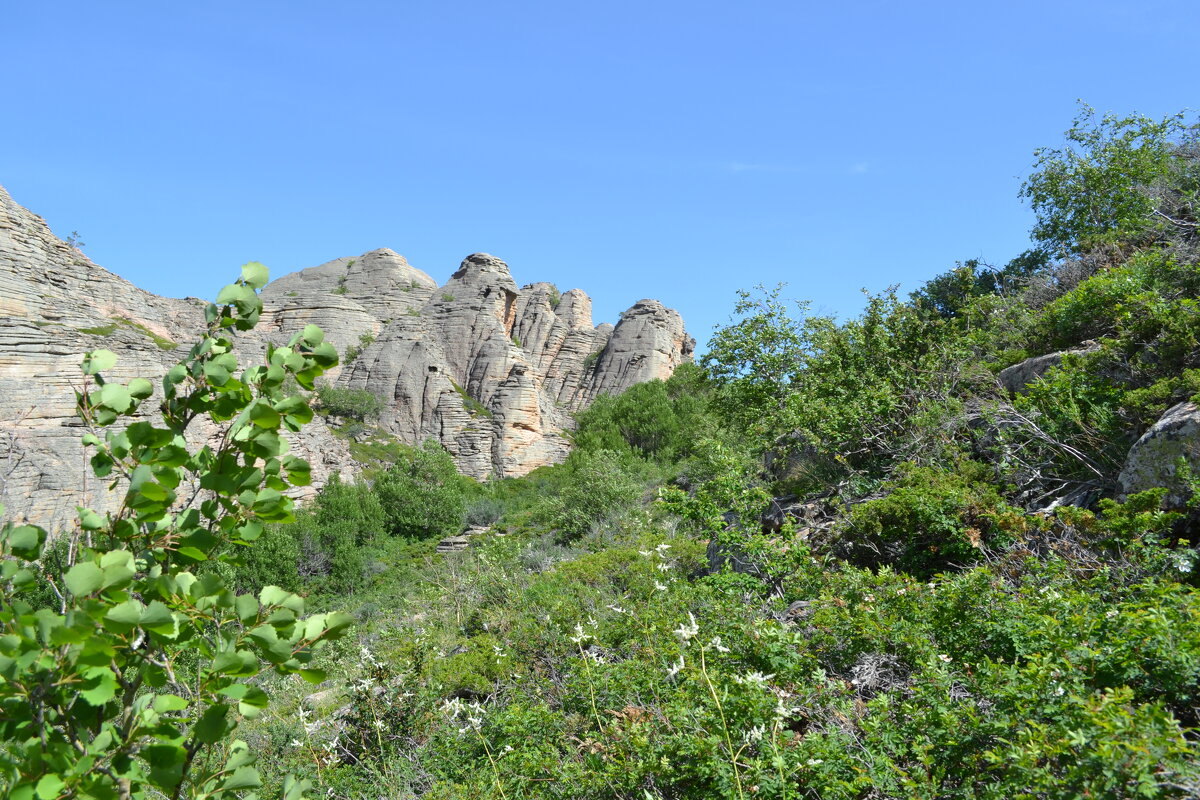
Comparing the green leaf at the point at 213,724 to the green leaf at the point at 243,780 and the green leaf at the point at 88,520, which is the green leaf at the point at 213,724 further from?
the green leaf at the point at 88,520

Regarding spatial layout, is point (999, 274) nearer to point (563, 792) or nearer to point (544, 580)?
point (544, 580)

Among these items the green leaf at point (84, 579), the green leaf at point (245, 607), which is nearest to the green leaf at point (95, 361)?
the green leaf at point (84, 579)

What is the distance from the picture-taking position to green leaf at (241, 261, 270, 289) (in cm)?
198

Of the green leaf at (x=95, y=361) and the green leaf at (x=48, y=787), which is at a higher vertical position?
the green leaf at (x=95, y=361)

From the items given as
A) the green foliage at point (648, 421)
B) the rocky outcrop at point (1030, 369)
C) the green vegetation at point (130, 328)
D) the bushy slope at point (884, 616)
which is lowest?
the bushy slope at point (884, 616)

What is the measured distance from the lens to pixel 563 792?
Result: 427 centimetres

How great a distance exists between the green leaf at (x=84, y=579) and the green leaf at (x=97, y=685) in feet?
0.71

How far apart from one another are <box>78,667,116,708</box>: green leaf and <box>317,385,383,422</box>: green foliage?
151 feet

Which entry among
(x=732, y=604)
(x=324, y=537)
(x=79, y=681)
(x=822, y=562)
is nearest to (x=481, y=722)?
(x=732, y=604)

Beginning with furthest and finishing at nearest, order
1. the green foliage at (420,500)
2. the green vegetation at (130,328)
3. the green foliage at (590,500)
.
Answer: the green foliage at (420,500)
the green vegetation at (130,328)
the green foliage at (590,500)

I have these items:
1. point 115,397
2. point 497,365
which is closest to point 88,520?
point 115,397

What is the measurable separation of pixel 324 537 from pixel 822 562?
25658 millimetres

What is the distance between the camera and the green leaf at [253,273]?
1983mm

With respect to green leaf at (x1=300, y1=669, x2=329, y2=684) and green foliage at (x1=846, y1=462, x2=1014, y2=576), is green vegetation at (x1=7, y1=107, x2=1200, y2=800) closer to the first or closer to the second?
green foliage at (x1=846, y1=462, x2=1014, y2=576)
